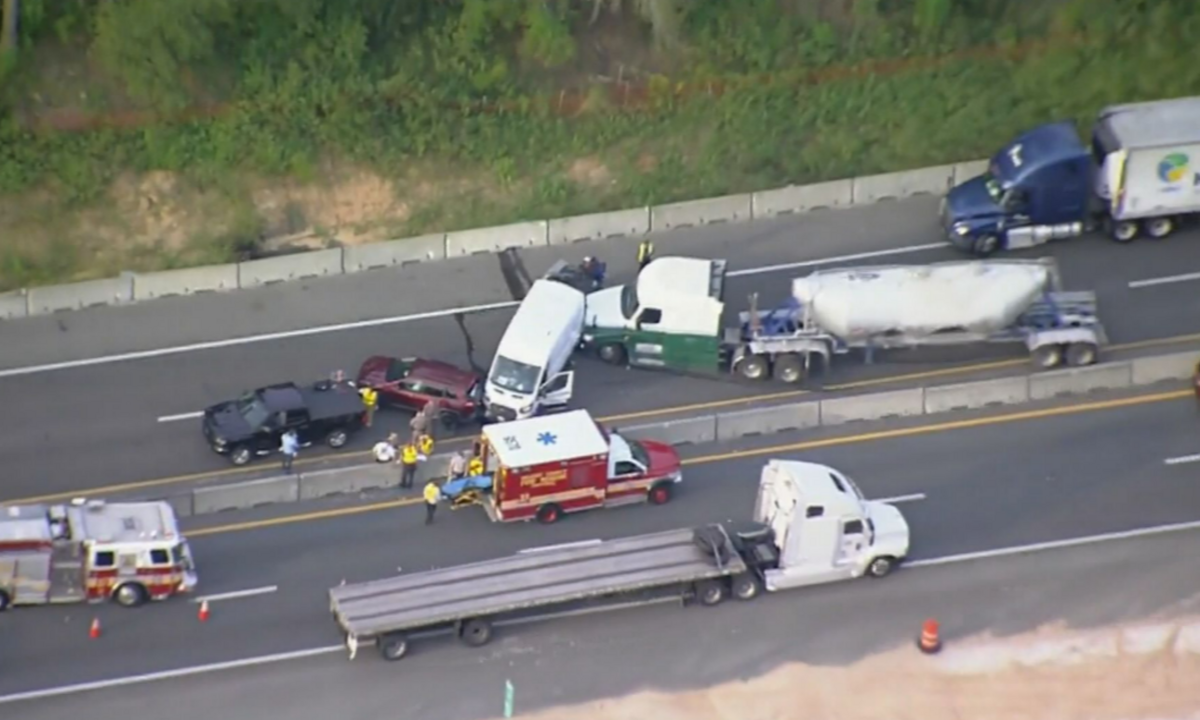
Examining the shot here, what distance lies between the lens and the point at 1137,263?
55344 millimetres

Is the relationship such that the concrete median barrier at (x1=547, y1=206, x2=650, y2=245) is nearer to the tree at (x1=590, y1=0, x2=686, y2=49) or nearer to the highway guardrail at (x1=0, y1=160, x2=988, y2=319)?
the highway guardrail at (x1=0, y1=160, x2=988, y2=319)

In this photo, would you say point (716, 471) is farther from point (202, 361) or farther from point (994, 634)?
point (202, 361)

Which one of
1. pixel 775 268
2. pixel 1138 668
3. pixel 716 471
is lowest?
pixel 1138 668

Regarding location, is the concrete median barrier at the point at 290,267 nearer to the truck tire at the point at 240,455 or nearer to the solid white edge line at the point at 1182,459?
the truck tire at the point at 240,455

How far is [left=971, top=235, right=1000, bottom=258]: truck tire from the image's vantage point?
55.5 meters

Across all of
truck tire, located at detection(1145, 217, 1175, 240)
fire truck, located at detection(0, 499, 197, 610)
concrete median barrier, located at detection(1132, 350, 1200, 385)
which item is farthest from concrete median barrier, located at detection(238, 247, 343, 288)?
truck tire, located at detection(1145, 217, 1175, 240)

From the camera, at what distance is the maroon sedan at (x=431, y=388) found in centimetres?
5022

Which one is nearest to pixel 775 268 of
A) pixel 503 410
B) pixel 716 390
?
pixel 716 390

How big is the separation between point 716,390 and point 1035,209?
9372 mm

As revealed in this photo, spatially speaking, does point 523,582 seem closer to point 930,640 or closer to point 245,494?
point 245,494

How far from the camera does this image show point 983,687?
43.8 metres

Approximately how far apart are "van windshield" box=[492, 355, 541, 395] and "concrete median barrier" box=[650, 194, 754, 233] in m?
7.92

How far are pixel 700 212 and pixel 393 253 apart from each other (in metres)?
7.38

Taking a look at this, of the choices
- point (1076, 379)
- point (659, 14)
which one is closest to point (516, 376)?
point (659, 14)
